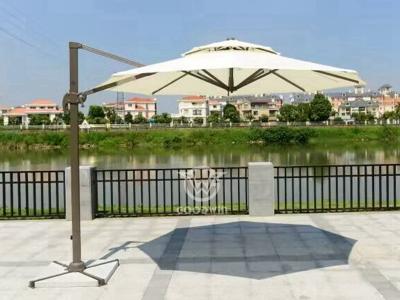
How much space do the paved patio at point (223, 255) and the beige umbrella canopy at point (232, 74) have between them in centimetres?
202

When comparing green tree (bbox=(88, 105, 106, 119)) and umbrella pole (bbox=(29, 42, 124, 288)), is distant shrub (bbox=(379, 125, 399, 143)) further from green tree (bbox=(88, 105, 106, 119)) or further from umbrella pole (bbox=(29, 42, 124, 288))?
umbrella pole (bbox=(29, 42, 124, 288))

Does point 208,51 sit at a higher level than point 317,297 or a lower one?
higher

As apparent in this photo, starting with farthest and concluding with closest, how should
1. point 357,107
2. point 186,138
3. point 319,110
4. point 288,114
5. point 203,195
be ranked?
point 357,107 < point 288,114 < point 319,110 < point 186,138 < point 203,195

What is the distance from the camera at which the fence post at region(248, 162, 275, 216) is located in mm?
9344

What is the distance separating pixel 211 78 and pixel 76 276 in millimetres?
2904

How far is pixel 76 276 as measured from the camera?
5520 mm

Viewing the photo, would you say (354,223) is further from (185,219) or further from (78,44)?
(78,44)

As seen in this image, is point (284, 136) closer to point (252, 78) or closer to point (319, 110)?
point (319, 110)

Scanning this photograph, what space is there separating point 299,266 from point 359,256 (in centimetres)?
79

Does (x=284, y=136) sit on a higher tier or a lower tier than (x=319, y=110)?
lower

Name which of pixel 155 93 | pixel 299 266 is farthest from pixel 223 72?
pixel 299 266

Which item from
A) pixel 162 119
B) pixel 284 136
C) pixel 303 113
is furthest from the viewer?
pixel 303 113

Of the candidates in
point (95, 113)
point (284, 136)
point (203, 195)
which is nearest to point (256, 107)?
point (95, 113)

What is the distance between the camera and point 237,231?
8.09 meters
